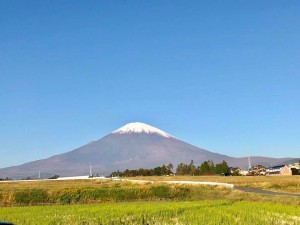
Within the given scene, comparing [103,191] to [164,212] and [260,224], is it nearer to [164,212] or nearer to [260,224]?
[164,212]

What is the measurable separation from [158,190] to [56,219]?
26.6 meters

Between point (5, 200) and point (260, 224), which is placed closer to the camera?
point (260, 224)

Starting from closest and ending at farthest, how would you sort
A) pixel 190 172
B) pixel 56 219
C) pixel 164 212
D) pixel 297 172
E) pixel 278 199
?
1. pixel 56 219
2. pixel 164 212
3. pixel 278 199
4. pixel 297 172
5. pixel 190 172

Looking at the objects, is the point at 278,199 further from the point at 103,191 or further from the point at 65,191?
the point at 65,191

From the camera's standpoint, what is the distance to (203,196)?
5125 cm

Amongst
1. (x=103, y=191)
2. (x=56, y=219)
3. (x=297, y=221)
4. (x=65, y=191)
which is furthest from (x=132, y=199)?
(x=297, y=221)

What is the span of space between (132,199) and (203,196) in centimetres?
781

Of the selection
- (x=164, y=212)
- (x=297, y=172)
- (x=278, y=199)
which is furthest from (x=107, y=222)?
(x=297, y=172)

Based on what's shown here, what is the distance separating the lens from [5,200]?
48281mm

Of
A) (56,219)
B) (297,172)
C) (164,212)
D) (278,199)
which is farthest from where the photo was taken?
(297,172)

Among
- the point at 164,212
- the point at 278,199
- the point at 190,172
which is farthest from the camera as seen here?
the point at 190,172

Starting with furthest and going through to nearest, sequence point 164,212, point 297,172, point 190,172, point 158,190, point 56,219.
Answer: point 190,172 → point 297,172 → point 158,190 → point 164,212 → point 56,219

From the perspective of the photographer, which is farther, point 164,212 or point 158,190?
point 158,190

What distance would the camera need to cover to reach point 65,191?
50094 millimetres
